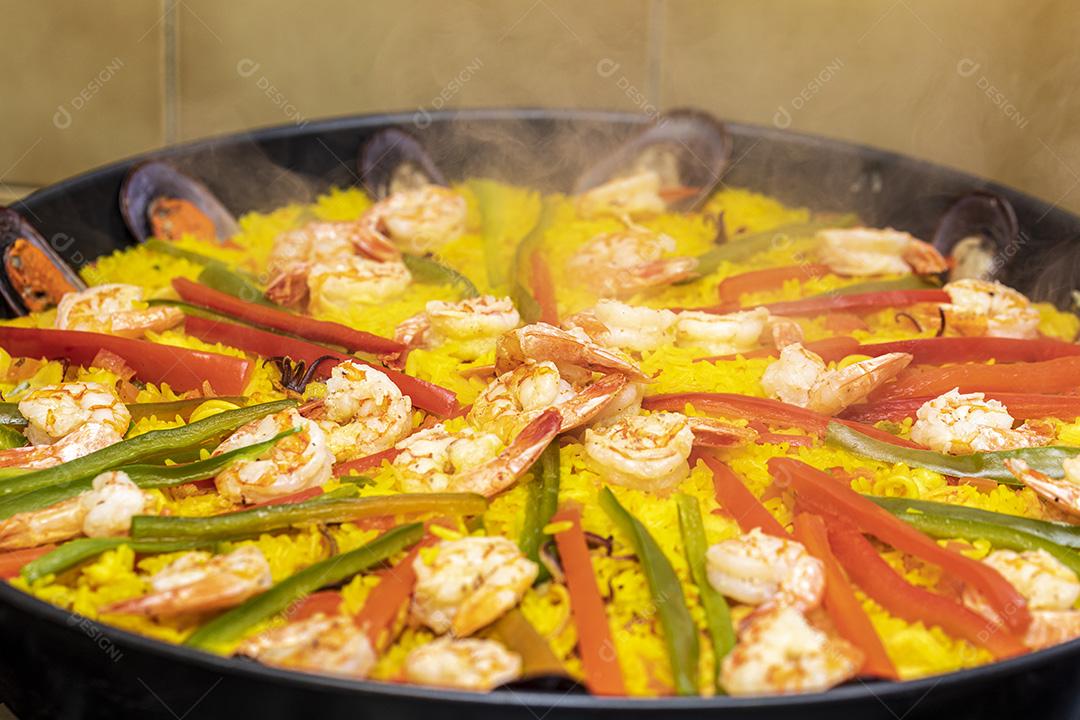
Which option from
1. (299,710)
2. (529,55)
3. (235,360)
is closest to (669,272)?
(235,360)

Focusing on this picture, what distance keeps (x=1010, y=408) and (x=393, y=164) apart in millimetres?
3159

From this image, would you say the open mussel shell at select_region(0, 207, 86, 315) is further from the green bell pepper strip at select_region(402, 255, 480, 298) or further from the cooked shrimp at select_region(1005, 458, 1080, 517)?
the cooked shrimp at select_region(1005, 458, 1080, 517)

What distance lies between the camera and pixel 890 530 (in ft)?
8.20

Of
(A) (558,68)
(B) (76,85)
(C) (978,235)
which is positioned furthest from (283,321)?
(A) (558,68)

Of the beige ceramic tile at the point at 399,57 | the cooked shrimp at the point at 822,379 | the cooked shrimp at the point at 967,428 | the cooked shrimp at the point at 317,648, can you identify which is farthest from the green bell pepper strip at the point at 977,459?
the beige ceramic tile at the point at 399,57

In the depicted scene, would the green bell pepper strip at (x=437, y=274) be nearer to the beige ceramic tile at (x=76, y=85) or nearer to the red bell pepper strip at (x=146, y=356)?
the red bell pepper strip at (x=146, y=356)

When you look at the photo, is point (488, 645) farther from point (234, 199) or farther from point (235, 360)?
point (234, 199)

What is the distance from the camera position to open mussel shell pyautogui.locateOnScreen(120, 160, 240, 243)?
445 centimetres

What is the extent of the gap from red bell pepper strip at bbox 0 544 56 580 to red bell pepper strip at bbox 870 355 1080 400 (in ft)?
8.19

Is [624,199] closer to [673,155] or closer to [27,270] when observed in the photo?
[673,155]

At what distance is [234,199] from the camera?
490 centimetres

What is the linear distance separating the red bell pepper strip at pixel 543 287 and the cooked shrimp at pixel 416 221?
0.47m

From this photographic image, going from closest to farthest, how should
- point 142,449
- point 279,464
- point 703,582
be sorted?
point 703,582
point 279,464
point 142,449

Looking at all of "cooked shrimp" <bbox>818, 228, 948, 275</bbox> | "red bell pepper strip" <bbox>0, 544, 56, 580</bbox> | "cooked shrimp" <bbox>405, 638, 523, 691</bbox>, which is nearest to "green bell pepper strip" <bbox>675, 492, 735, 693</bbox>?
"cooked shrimp" <bbox>405, 638, 523, 691</bbox>
